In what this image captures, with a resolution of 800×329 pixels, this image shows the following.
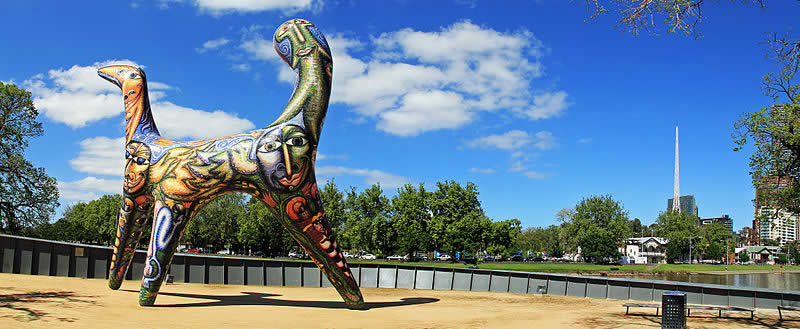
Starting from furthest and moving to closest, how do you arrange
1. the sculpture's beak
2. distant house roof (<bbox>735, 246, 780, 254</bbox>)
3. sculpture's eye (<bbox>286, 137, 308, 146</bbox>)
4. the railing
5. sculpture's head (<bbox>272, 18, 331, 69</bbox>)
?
distant house roof (<bbox>735, 246, 780, 254</bbox>), the railing, the sculpture's beak, sculpture's head (<bbox>272, 18, 331, 69</bbox>), sculpture's eye (<bbox>286, 137, 308, 146</bbox>)

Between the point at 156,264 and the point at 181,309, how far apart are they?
1577 mm

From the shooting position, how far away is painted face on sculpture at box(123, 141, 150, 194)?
18.4 m

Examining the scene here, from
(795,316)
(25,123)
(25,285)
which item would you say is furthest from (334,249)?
(25,123)

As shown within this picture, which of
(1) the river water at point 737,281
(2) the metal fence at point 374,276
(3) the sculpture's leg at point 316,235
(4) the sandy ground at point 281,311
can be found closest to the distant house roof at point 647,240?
(1) the river water at point 737,281

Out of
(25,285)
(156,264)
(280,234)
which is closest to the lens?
(156,264)

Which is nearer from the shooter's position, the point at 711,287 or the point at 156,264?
the point at 156,264

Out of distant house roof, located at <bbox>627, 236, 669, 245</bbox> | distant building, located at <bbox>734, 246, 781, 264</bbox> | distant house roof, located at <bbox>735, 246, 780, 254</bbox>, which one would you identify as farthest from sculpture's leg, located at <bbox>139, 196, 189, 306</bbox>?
distant house roof, located at <bbox>735, 246, 780, 254</bbox>

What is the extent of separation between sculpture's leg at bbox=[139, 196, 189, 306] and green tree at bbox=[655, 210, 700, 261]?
336 feet

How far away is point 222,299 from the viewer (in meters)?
20.2

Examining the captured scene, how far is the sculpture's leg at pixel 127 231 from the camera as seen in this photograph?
63.1 feet

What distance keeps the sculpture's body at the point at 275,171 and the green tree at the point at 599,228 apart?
65527 millimetres

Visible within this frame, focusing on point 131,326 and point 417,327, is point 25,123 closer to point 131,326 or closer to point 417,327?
point 131,326

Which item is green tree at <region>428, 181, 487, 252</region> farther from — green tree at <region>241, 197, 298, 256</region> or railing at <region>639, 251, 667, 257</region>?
railing at <region>639, 251, 667, 257</region>

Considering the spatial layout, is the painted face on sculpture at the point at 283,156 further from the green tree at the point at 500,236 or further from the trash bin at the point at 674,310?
the green tree at the point at 500,236
